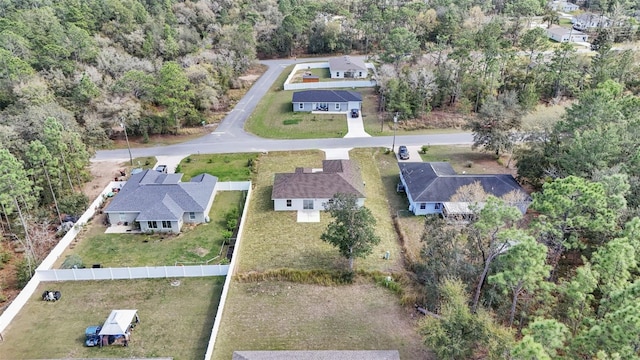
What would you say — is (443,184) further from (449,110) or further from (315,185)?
(449,110)

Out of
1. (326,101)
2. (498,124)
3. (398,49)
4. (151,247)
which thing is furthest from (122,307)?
(398,49)

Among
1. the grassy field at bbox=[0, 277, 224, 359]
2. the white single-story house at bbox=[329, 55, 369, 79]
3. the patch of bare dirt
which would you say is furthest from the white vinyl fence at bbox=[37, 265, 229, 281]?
the white single-story house at bbox=[329, 55, 369, 79]

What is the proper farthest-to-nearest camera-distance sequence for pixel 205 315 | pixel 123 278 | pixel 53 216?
pixel 53 216
pixel 123 278
pixel 205 315

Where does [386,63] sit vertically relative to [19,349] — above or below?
above

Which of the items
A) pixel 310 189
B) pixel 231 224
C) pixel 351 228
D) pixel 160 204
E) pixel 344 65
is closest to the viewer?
pixel 351 228

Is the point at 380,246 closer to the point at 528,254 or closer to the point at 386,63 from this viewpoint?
the point at 528,254

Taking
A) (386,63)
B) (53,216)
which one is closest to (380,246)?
(53,216)

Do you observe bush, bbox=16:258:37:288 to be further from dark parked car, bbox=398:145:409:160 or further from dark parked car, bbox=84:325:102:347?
dark parked car, bbox=398:145:409:160

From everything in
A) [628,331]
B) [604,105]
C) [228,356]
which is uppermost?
[604,105]
